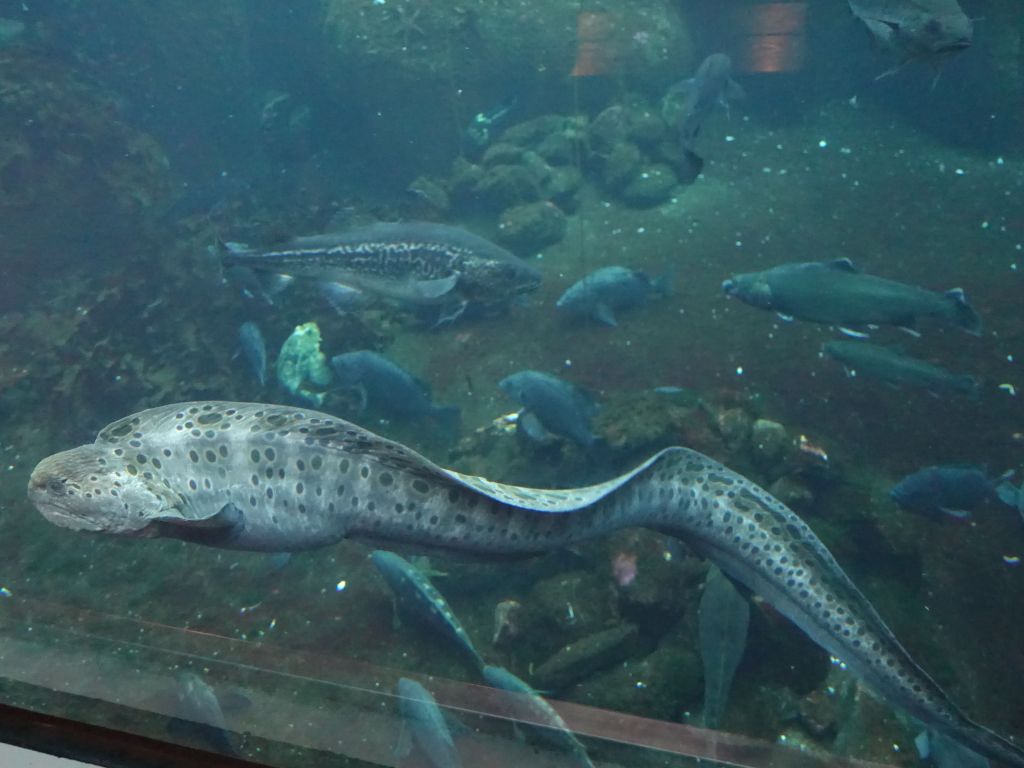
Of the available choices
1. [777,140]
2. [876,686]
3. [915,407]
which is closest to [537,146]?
[777,140]

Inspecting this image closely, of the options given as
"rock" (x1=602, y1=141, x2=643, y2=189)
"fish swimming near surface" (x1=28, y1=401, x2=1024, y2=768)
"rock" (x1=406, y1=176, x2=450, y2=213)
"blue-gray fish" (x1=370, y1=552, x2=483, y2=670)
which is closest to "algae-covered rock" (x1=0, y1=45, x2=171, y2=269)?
"rock" (x1=406, y1=176, x2=450, y2=213)

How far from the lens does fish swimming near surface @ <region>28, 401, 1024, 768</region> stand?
2.75 metres

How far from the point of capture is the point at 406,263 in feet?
20.9

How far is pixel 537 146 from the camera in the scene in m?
11.5

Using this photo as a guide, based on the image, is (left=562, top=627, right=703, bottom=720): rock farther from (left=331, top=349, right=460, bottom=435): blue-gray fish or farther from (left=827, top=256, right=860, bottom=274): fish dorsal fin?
(left=827, top=256, right=860, bottom=274): fish dorsal fin

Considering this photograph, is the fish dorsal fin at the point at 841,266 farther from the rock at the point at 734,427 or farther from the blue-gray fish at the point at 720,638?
the blue-gray fish at the point at 720,638

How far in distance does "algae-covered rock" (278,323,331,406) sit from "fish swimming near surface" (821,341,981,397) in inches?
180

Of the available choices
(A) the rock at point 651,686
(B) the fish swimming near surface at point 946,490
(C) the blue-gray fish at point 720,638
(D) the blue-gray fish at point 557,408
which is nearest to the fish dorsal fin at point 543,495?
(C) the blue-gray fish at point 720,638

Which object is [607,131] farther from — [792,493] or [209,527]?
[209,527]

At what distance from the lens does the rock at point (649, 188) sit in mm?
10156

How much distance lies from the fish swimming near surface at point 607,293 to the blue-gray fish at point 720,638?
3.99 metres

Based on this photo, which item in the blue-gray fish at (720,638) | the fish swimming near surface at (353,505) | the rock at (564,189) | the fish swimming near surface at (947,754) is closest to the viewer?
the fish swimming near surface at (947,754)

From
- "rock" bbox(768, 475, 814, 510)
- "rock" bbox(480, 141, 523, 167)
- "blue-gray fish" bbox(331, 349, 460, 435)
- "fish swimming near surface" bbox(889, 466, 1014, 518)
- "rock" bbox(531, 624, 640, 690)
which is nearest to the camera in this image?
"rock" bbox(531, 624, 640, 690)

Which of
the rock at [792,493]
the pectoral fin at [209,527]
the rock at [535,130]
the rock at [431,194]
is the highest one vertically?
the rock at [535,130]
